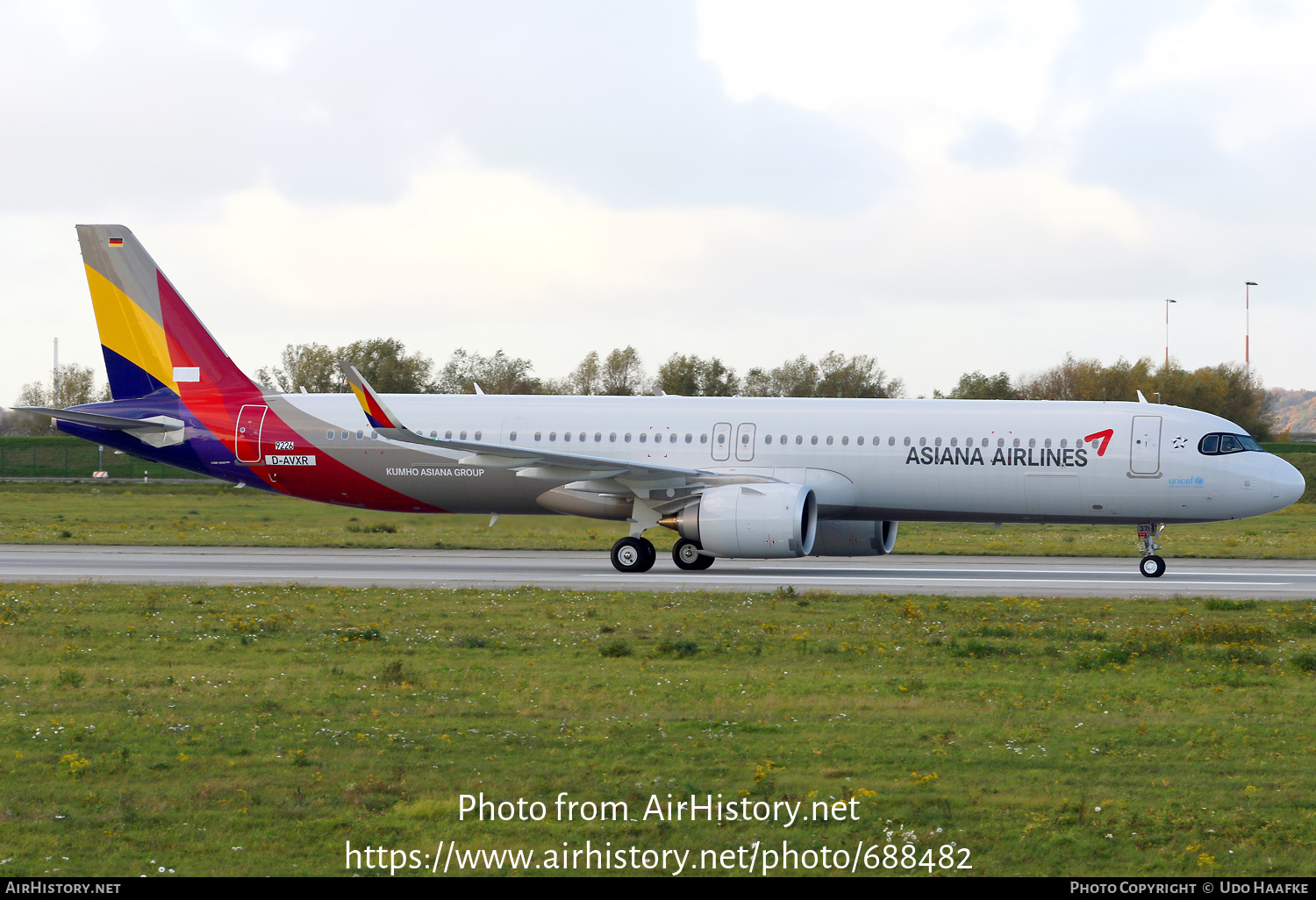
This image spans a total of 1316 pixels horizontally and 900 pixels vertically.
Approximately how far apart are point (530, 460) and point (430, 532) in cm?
1366

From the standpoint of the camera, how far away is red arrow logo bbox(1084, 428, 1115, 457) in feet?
83.3

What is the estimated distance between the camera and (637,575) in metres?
25.4

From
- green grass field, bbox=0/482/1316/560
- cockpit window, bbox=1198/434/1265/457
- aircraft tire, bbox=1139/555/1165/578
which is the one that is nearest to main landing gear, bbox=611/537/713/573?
green grass field, bbox=0/482/1316/560

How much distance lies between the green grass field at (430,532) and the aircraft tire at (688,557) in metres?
1.89

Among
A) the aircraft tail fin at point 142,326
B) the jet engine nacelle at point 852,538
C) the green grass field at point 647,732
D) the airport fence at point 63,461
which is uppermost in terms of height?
the aircraft tail fin at point 142,326

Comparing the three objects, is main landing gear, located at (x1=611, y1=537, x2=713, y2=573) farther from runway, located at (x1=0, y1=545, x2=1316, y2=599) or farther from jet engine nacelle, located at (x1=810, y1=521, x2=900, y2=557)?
jet engine nacelle, located at (x1=810, y1=521, x2=900, y2=557)

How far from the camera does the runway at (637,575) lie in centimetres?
2294

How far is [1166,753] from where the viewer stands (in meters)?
9.90

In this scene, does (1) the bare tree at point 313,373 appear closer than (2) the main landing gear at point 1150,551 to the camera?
No

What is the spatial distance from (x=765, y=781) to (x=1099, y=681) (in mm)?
5802

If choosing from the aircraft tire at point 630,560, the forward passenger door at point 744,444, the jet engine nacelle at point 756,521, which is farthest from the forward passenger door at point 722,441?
the aircraft tire at point 630,560

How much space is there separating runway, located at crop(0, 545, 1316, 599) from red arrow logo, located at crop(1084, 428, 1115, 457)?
262 cm

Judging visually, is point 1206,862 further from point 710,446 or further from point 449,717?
point 710,446

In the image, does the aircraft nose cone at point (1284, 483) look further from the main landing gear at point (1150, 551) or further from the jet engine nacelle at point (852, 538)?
the jet engine nacelle at point (852, 538)
